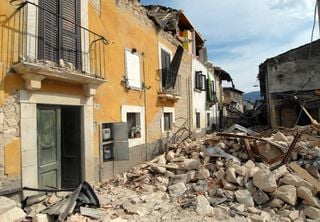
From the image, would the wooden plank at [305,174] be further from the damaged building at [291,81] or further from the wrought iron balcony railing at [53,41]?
the damaged building at [291,81]

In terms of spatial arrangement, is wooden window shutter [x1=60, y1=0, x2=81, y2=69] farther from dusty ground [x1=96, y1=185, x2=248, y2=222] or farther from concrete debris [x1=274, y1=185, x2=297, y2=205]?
concrete debris [x1=274, y1=185, x2=297, y2=205]

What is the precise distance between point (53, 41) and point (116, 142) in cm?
322

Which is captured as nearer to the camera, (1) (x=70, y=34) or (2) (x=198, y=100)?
(1) (x=70, y=34)

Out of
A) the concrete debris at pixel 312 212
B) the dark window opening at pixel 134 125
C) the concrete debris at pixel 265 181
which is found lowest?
the concrete debris at pixel 312 212

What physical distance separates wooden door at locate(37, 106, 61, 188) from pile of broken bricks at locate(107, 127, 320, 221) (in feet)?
6.66

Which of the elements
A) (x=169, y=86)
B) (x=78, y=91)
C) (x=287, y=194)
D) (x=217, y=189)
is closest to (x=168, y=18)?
(x=169, y=86)

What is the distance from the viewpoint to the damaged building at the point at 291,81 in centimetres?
1936

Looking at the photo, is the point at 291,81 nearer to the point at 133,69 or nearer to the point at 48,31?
the point at 133,69

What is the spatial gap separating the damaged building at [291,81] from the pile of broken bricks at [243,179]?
9692mm

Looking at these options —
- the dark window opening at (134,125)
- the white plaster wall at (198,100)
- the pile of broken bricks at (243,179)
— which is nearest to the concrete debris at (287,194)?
the pile of broken bricks at (243,179)

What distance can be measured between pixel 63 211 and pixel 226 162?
5.23m

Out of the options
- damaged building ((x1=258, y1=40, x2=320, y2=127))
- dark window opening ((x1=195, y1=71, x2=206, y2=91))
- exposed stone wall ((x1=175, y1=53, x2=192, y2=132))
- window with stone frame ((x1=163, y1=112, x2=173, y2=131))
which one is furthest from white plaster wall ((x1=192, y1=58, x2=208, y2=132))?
damaged building ((x1=258, y1=40, x2=320, y2=127))

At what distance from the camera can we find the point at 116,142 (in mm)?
7930

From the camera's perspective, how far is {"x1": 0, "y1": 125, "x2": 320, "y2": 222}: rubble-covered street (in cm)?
583
